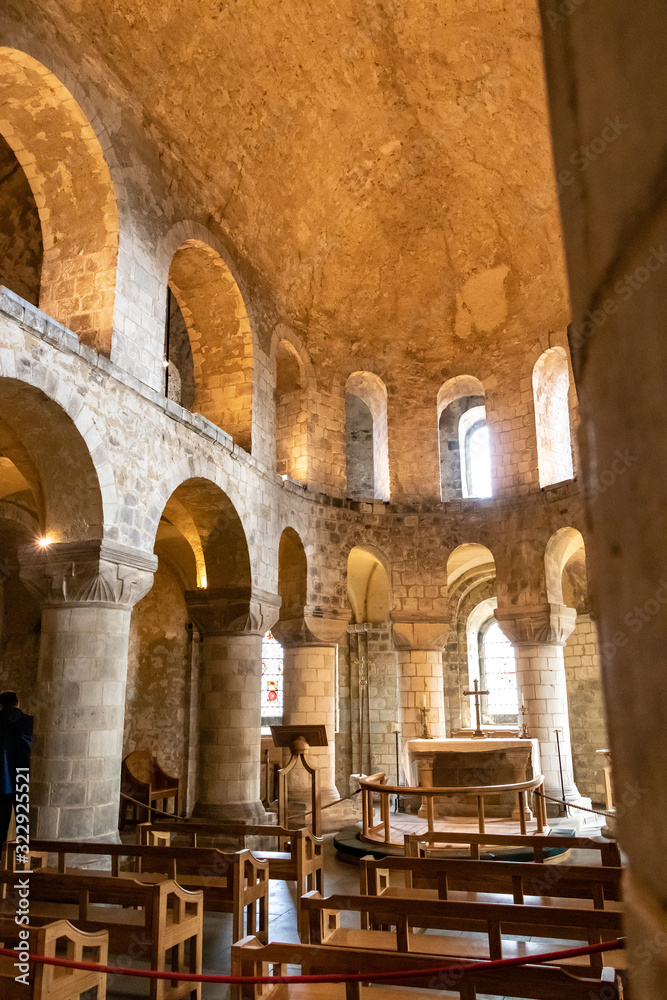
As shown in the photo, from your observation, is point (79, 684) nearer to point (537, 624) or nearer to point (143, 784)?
point (143, 784)

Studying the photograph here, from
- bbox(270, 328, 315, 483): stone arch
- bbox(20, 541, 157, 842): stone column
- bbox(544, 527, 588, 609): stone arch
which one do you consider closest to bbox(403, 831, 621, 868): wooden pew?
bbox(20, 541, 157, 842): stone column

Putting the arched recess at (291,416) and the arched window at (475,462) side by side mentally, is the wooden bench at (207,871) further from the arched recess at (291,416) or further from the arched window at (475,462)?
the arched window at (475,462)

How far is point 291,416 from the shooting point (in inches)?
515

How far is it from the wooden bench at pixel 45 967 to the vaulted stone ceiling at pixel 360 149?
25.1 feet

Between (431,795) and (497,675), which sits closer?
(431,795)

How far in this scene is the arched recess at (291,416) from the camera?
42.1 feet

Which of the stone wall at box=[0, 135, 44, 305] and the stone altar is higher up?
the stone wall at box=[0, 135, 44, 305]

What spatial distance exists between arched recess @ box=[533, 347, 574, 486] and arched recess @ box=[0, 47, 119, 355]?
25.3 feet

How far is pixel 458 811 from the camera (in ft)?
34.2

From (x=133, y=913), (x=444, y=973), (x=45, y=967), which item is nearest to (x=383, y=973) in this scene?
(x=444, y=973)

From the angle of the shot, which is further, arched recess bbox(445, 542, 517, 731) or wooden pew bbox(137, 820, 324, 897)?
arched recess bbox(445, 542, 517, 731)

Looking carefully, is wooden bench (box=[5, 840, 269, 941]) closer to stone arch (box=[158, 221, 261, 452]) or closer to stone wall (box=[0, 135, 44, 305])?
stone arch (box=[158, 221, 261, 452])

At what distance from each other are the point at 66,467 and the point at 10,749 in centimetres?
268

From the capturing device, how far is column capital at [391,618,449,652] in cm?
1296
